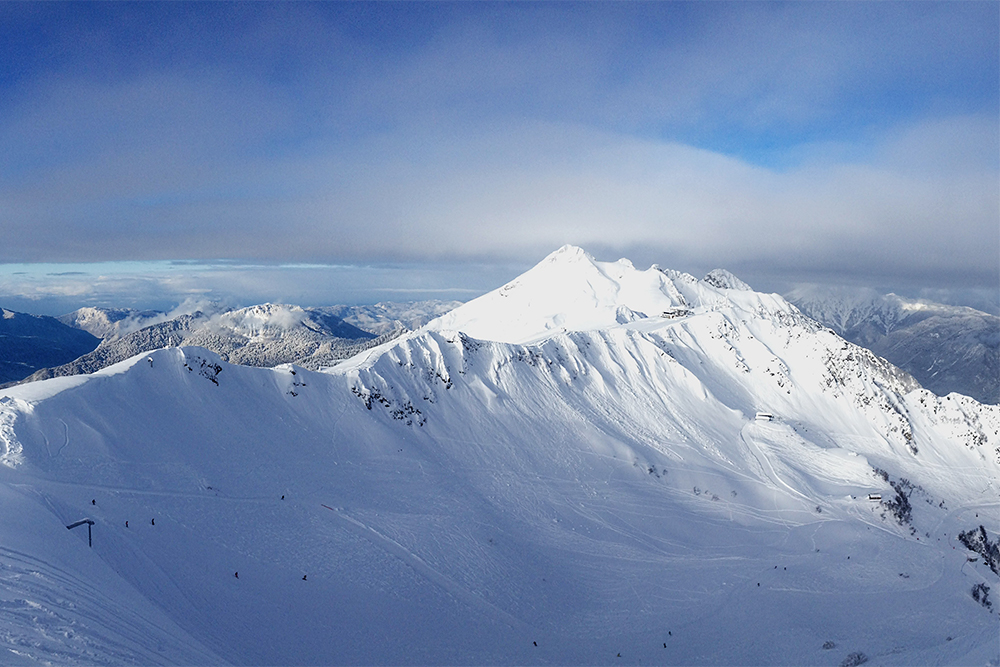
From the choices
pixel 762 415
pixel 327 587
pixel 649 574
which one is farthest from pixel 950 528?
pixel 327 587

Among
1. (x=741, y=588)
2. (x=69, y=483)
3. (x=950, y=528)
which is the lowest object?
(x=950, y=528)

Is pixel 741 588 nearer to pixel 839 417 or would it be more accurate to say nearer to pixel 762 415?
pixel 762 415

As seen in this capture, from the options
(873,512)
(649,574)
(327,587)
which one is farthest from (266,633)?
(873,512)

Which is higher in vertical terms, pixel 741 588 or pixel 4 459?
pixel 4 459

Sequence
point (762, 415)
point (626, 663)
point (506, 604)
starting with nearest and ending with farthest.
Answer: point (626, 663)
point (506, 604)
point (762, 415)

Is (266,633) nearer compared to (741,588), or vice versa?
(266,633)

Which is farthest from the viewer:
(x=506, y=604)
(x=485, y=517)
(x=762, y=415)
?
(x=762, y=415)

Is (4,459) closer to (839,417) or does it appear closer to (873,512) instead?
(873,512)
